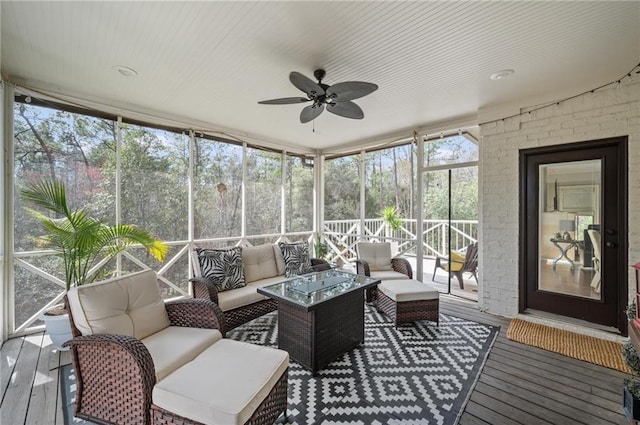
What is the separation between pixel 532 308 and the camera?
352 centimetres

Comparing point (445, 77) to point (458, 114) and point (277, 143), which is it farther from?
point (277, 143)

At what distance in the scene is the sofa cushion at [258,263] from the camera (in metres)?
3.66

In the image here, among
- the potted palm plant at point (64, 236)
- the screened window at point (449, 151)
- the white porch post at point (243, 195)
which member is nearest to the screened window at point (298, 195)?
the white porch post at point (243, 195)

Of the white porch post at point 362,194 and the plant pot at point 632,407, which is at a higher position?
the white porch post at point 362,194

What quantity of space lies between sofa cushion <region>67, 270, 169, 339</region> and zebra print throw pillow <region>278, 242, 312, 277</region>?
6.02 ft

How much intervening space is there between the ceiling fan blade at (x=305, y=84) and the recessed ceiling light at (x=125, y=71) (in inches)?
68.3

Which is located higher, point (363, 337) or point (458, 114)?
point (458, 114)

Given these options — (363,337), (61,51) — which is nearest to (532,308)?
(363,337)

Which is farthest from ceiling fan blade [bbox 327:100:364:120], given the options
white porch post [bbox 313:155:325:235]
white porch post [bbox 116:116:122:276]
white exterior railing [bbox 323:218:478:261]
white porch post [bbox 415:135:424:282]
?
white porch post [bbox 313:155:325:235]

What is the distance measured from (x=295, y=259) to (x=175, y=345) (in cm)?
216

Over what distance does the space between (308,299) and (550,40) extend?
9.58 ft

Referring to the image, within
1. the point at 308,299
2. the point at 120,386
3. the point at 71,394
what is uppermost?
the point at 308,299

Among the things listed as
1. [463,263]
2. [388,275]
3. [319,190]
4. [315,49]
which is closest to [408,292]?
Answer: [388,275]

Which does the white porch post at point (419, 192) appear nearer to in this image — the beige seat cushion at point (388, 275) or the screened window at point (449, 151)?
the screened window at point (449, 151)
